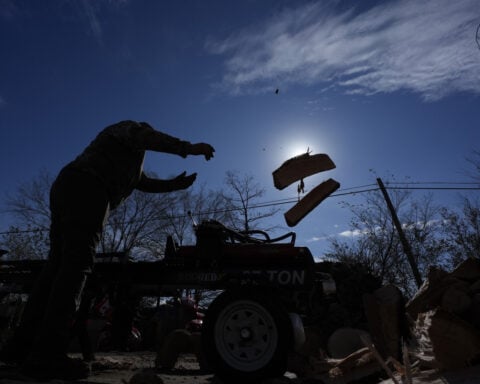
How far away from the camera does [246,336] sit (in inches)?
109

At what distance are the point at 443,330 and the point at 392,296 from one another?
83.1 inches

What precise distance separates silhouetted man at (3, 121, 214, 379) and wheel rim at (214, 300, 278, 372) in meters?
1.06

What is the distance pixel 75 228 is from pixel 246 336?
1.59 m

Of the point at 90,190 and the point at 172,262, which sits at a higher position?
the point at 90,190

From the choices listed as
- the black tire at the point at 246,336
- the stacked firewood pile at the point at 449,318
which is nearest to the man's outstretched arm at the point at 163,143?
the black tire at the point at 246,336

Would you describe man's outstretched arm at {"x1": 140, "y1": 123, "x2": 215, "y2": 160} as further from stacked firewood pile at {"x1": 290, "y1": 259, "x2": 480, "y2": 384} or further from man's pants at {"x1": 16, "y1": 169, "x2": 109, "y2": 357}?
stacked firewood pile at {"x1": 290, "y1": 259, "x2": 480, "y2": 384}

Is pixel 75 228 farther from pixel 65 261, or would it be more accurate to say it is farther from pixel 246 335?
pixel 246 335

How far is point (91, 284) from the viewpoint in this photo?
3473 mm

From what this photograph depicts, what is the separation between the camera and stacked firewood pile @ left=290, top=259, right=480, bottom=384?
7.74 ft

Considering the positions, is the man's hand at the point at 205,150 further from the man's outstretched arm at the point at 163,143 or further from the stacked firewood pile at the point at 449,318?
the stacked firewood pile at the point at 449,318

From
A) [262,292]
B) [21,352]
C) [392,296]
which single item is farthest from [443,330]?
[21,352]

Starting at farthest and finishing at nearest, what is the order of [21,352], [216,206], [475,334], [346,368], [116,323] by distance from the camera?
1. [216,206]
2. [116,323]
3. [21,352]
4. [346,368]
5. [475,334]

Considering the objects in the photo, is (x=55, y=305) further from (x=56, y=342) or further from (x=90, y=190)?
(x=90, y=190)

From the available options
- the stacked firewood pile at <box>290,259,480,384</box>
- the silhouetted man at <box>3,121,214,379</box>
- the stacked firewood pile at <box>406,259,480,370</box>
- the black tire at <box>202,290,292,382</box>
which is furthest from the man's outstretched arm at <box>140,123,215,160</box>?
the stacked firewood pile at <box>406,259,480,370</box>
